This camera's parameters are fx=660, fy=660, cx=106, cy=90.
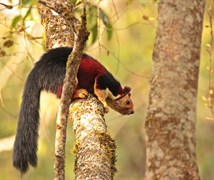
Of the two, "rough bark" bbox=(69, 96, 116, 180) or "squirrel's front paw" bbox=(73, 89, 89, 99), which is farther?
"squirrel's front paw" bbox=(73, 89, 89, 99)

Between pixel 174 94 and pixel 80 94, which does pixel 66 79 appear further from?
pixel 80 94

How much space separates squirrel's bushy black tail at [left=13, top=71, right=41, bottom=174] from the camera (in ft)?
9.31

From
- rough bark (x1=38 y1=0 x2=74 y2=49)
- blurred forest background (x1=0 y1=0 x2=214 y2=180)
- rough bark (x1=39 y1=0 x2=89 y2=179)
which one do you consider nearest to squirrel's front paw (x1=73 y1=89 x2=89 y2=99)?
rough bark (x1=38 y1=0 x2=74 y2=49)

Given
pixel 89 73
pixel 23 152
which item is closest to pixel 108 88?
pixel 89 73

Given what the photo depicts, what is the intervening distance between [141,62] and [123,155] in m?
1.68

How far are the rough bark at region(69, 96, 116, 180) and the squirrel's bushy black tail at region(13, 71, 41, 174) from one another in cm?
34

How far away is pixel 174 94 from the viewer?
1426 mm

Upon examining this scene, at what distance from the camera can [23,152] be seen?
9.42ft

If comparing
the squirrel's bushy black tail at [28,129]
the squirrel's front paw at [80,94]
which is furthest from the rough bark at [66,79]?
the squirrel's bushy black tail at [28,129]

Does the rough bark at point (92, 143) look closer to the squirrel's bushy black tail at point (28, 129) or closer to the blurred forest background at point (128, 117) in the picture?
the squirrel's bushy black tail at point (28, 129)

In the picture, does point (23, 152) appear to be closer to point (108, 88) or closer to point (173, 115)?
point (108, 88)

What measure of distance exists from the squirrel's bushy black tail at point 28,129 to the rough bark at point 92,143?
0.34 meters

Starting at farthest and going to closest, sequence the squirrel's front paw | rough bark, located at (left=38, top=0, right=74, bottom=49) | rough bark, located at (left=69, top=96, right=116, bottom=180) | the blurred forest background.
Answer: the blurred forest background < rough bark, located at (left=38, top=0, right=74, bottom=49) < the squirrel's front paw < rough bark, located at (left=69, top=96, right=116, bottom=180)

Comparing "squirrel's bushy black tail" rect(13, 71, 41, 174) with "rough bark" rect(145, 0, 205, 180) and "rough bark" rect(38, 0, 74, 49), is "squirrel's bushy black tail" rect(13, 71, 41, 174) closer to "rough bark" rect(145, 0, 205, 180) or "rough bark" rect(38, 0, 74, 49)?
"rough bark" rect(38, 0, 74, 49)
